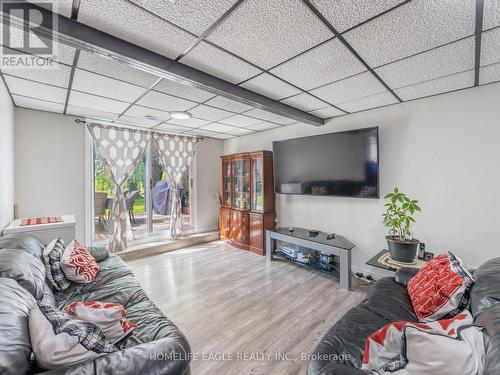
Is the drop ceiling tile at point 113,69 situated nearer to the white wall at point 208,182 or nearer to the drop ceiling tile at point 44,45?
the drop ceiling tile at point 44,45

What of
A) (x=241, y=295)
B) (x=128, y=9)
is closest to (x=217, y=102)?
(x=128, y=9)

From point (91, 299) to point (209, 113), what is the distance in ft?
8.35

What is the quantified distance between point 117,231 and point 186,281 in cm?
173

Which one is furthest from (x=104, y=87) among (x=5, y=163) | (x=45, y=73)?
(x=5, y=163)

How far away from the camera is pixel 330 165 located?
330 centimetres

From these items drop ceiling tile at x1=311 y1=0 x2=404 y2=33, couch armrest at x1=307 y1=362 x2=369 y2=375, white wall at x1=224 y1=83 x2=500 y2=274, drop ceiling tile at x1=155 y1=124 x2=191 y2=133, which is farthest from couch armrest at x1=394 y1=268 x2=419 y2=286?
drop ceiling tile at x1=155 y1=124 x2=191 y2=133

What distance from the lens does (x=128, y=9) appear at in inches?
51.9

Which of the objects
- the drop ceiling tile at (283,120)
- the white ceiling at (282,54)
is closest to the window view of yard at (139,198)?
the white ceiling at (282,54)

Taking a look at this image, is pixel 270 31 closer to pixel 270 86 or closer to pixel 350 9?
pixel 350 9

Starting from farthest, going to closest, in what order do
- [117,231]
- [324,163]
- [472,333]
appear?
[117,231], [324,163], [472,333]

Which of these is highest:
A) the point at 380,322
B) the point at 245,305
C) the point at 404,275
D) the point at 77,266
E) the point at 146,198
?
the point at 146,198

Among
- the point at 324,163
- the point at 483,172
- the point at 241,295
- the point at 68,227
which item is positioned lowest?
the point at 241,295

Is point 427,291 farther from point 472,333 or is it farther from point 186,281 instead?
point 186,281

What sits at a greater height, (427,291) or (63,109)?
(63,109)
